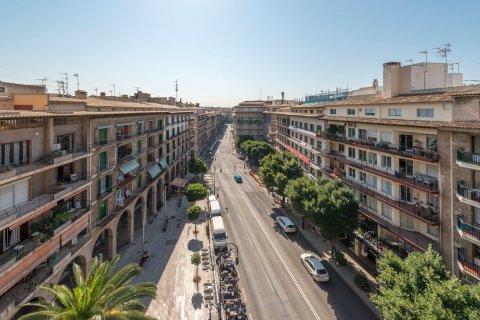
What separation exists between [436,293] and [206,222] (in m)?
41.2

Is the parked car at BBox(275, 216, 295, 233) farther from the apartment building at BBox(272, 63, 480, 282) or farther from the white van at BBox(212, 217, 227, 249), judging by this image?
the white van at BBox(212, 217, 227, 249)

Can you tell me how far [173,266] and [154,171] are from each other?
894 inches

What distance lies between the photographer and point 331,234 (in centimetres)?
3600

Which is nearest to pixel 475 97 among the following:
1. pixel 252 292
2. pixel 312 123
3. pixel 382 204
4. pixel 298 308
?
pixel 382 204

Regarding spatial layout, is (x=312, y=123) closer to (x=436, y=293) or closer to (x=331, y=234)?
(x=331, y=234)

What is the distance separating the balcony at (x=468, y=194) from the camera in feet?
74.9

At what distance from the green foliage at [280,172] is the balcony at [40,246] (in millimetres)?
33907

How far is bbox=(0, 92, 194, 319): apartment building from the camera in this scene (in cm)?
2186

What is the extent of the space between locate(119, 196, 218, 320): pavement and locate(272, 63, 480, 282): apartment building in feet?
70.8

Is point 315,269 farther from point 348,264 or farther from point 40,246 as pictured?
point 40,246

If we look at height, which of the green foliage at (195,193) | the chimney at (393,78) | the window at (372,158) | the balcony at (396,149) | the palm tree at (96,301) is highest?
the chimney at (393,78)

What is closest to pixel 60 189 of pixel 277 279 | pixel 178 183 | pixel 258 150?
pixel 277 279

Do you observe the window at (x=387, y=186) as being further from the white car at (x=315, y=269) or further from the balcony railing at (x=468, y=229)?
the white car at (x=315, y=269)

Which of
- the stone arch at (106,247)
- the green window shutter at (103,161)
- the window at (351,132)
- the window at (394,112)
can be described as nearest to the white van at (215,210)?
the stone arch at (106,247)
